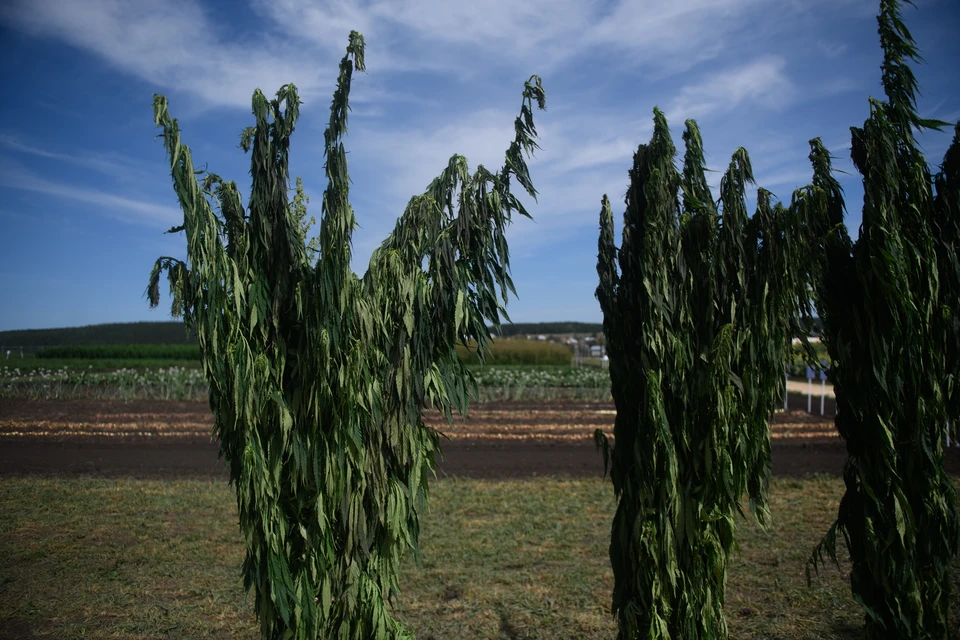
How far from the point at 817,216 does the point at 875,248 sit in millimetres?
318

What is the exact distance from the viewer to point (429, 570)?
5.83 metres

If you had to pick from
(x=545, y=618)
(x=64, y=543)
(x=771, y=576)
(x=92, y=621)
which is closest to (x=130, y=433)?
(x=64, y=543)

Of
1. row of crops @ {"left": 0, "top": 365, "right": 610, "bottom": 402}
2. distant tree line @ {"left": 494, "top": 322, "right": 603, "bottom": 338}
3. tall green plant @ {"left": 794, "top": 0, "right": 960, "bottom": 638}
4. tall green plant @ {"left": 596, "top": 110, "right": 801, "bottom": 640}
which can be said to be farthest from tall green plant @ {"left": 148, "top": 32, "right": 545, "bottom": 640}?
distant tree line @ {"left": 494, "top": 322, "right": 603, "bottom": 338}

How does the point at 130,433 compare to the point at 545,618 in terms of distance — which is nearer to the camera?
the point at 545,618

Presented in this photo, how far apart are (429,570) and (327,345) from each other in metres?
3.67

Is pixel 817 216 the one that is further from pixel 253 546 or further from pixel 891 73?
pixel 253 546

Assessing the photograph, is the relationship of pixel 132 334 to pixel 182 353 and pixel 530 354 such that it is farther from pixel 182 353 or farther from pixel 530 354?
pixel 530 354

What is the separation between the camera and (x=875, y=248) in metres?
3.26

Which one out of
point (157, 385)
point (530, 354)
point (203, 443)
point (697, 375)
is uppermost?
point (697, 375)

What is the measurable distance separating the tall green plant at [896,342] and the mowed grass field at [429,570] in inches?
30.9

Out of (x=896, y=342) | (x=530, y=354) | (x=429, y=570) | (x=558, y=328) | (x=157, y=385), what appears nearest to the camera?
(x=896, y=342)

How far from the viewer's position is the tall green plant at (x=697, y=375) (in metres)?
3.09

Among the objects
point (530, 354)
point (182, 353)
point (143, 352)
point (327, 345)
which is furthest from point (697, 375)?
point (143, 352)

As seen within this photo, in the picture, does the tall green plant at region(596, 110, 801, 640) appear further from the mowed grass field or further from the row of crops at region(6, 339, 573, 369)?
the row of crops at region(6, 339, 573, 369)
